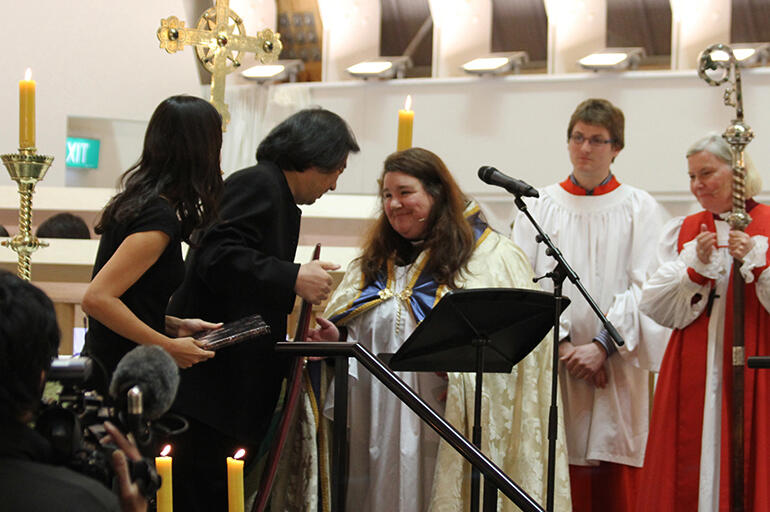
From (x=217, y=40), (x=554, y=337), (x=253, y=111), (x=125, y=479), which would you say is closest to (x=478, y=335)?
(x=554, y=337)

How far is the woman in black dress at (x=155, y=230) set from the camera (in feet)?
9.45

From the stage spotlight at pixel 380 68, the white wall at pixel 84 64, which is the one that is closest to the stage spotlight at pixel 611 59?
the stage spotlight at pixel 380 68

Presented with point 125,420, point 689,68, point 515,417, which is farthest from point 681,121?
point 125,420

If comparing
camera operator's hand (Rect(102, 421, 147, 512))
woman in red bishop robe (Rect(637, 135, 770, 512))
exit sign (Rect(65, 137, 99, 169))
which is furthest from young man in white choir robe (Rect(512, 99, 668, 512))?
exit sign (Rect(65, 137, 99, 169))

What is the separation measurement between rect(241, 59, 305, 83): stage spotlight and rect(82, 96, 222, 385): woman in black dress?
668 centimetres

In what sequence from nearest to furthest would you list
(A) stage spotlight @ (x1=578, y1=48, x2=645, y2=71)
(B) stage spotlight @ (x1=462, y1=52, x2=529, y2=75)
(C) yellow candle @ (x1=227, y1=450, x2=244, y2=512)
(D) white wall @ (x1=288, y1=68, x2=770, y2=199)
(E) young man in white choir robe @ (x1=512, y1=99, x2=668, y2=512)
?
(C) yellow candle @ (x1=227, y1=450, x2=244, y2=512)
(E) young man in white choir robe @ (x1=512, y1=99, x2=668, y2=512)
(D) white wall @ (x1=288, y1=68, x2=770, y2=199)
(A) stage spotlight @ (x1=578, y1=48, x2=645, y2=71)
(B) stage spotlight @ (x1=462, y1=52, x2=529, y2=75)

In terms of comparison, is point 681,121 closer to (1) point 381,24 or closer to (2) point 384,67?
(2) point 384,67

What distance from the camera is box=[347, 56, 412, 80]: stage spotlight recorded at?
941cm

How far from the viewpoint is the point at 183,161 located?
3.06m

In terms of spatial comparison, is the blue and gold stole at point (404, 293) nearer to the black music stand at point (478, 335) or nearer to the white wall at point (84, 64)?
the black music stand at point (478, 335)

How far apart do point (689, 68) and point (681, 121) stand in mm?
733

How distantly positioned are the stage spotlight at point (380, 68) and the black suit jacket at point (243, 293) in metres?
5.92

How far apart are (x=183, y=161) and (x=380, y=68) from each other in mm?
6526

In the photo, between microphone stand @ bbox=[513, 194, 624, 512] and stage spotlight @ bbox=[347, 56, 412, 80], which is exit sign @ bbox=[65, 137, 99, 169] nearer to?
stage spotlight @ bbox=[347, 56, 412, 80]
